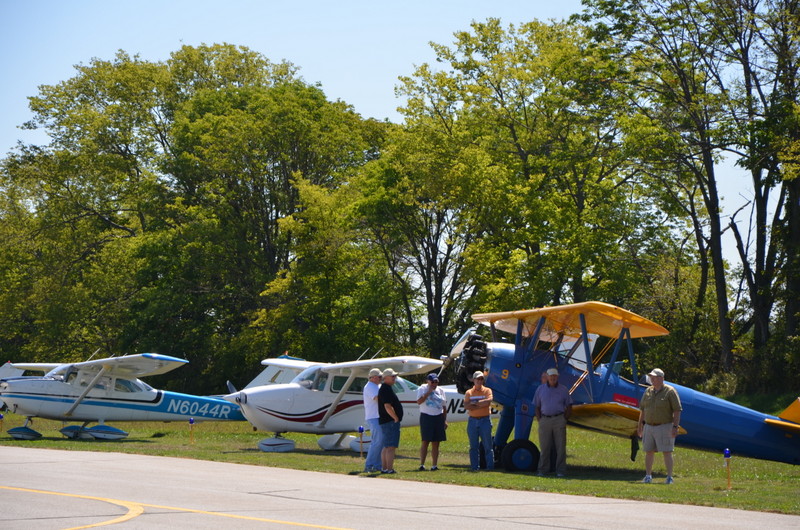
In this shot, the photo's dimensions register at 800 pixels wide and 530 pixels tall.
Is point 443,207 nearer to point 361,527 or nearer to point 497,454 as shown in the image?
point 497,454

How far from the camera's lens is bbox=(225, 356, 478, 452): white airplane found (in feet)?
70.5

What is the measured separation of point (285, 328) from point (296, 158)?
9771mm

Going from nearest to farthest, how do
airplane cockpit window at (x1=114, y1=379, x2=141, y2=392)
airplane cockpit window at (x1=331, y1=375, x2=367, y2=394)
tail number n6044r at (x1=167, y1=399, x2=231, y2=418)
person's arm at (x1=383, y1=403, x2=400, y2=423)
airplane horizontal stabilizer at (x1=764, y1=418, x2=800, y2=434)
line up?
person's arm at (x1=383, y1=403, x2=400, y2=423), airplane horizontal stabilizer at (x1=764, y1=418, x2=800, y2=434), airplane cockpit window at (x1=331, y1=375, x2=367, y2=394), airplane cockpit window at (x1=114, y1=379, x2=141, y2=392), tail number n6044r at (x1=167, y1=399, x2=231, y2=418)

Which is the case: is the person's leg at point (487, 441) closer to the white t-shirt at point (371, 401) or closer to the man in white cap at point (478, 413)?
the man in white cap at point (478, 413)

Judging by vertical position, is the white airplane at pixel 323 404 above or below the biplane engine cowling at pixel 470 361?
below

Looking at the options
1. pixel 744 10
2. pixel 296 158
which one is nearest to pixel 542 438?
pixel 744 10

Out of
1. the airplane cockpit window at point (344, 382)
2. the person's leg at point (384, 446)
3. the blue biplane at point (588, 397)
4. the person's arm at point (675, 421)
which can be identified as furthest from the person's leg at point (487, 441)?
the airplane cockpit window at point (344, 382)

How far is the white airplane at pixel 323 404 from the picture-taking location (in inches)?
846

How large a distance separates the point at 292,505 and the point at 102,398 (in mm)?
16439

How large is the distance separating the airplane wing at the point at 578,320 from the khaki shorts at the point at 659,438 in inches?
85.3

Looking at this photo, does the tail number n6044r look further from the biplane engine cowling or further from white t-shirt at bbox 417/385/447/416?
white t-shirt at bbox 417/385/447/416

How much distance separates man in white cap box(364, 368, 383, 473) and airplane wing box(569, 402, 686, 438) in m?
3.69

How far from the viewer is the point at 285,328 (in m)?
41.9

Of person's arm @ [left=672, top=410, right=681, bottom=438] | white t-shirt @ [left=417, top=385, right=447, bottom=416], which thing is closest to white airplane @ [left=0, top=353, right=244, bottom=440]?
white t-shirt @ [left=417, top=385, right=447, bottom=416]
